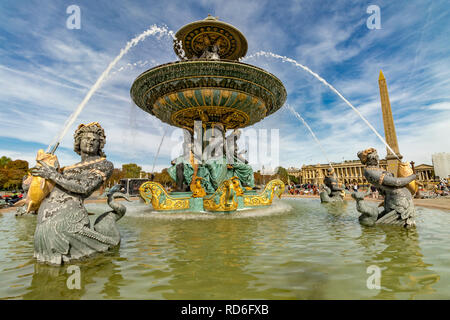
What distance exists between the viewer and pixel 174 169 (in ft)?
33.8

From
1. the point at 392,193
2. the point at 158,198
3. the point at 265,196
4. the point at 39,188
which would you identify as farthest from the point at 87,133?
the point at 265,196

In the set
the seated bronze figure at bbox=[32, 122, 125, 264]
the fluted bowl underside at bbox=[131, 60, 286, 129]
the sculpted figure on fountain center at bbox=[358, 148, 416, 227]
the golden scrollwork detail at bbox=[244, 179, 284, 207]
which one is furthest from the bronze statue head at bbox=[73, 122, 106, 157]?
the golden scrollwork detail at bbox=[244, 179, 284, 207]

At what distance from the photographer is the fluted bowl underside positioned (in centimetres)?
905

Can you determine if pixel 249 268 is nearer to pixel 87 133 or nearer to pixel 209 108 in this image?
pixel 87 133

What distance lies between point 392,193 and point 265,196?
564 cm

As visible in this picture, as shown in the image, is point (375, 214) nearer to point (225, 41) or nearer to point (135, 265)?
point (135, 265)

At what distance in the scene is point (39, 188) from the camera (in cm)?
299

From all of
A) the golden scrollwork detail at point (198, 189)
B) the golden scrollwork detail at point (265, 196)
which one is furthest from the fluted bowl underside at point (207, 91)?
the golden scrollwork detail at point (265, 196)

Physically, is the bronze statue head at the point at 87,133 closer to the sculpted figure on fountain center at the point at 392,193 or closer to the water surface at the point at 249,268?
the water surface at the point at 249,268

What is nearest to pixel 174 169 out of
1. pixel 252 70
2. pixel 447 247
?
pixel 252 70

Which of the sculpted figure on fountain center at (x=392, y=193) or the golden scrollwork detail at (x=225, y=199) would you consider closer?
the sculpted figure on fountain center at (x=392, y=193)

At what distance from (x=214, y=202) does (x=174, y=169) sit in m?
2.70

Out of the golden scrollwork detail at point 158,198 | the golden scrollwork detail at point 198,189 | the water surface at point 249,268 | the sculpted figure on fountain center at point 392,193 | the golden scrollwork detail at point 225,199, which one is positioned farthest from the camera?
the golden scrollwork detail at point 198,189

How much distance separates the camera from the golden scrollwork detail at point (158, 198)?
8969mm
